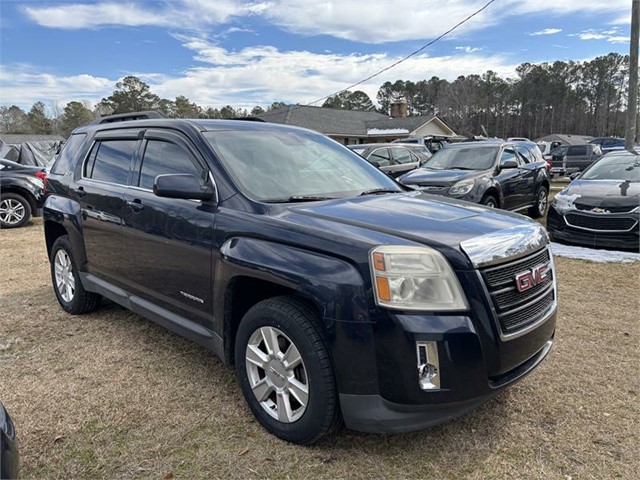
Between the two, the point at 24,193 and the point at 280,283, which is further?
the point at 24,193

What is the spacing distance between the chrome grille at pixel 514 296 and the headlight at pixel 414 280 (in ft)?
0.67

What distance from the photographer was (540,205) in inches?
431

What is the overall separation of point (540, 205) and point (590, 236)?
390 cm

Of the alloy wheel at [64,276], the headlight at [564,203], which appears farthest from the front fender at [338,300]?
the headlight at [564,203]

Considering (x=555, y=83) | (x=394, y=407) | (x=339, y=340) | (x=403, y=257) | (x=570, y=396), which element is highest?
(x=555, y=83)

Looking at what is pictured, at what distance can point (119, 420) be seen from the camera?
2.89 metres

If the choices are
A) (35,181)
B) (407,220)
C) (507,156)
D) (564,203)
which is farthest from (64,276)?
(507,156)

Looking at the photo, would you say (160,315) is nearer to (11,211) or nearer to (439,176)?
(439,176)

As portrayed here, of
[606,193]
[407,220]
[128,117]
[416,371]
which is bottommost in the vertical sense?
[416,371]

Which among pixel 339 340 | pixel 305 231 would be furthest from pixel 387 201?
pixel 339 340

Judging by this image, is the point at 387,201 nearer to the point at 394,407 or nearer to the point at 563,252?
the point at 394,407

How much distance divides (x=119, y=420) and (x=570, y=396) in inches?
115

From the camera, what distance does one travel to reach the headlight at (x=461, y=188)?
8.17m

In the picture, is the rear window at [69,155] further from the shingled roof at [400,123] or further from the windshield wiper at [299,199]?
the shingled roof at [400,123]
